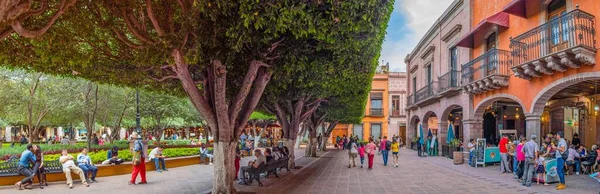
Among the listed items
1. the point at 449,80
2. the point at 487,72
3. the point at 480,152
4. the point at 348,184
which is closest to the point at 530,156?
the point at 348,184

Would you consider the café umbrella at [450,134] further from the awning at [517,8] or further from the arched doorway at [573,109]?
the awning at [517,8]

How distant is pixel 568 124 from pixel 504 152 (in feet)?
27.1

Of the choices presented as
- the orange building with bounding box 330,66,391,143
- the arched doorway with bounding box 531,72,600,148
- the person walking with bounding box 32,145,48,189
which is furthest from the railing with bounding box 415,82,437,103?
the person walking with bounding box 32,145,48,189

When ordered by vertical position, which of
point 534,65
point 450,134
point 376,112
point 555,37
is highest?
point 555,37

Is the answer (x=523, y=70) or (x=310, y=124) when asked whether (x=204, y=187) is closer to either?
(x=523, y=70)

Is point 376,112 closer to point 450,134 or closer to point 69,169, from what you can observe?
point 450,134

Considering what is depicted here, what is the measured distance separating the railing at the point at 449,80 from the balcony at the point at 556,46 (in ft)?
22.3

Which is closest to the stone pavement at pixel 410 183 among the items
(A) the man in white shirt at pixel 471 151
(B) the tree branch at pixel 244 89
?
(A) the man in white shirt at pixel 471 151

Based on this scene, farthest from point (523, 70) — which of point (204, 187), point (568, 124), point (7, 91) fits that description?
point (7, 91)

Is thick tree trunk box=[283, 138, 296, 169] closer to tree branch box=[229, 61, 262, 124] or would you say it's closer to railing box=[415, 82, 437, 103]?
tree branch box=[229, 61, 262, 124]

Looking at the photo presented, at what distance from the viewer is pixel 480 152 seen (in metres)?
18.7

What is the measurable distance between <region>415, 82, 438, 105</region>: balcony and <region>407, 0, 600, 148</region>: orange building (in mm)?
2130

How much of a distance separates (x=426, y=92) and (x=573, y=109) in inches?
379

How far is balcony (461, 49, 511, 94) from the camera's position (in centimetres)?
1708
